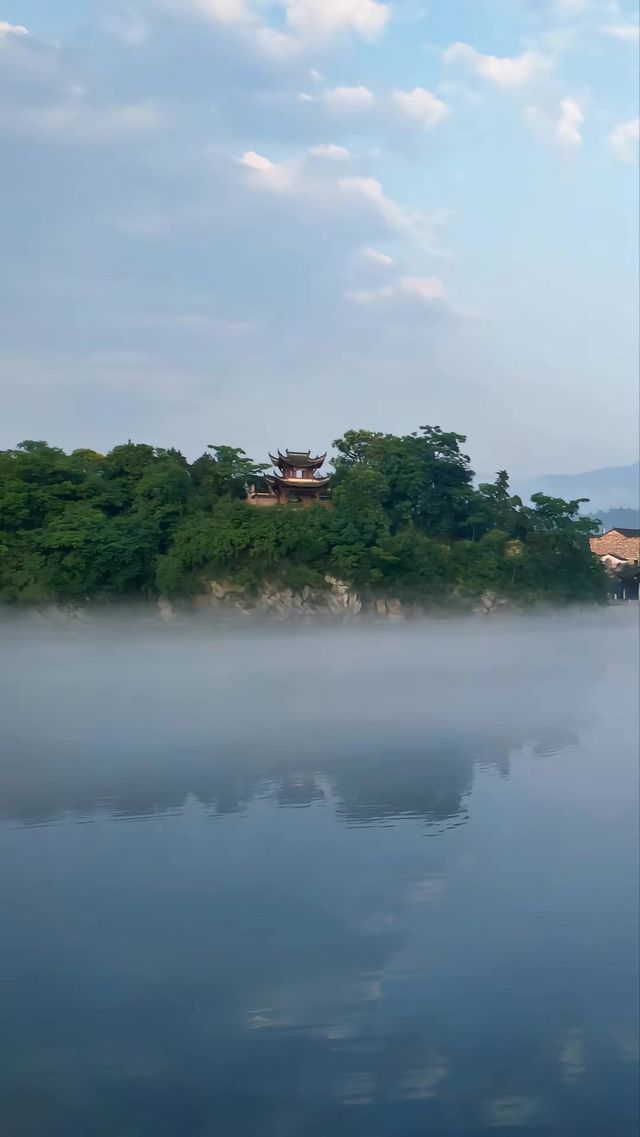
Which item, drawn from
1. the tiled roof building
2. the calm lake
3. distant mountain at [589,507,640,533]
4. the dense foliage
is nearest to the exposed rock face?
the dense foliage

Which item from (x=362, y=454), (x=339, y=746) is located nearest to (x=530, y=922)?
(x=339, y=746)

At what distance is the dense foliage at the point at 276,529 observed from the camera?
25688 mm

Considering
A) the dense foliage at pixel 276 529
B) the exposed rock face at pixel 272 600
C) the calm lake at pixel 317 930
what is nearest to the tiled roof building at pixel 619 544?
the dense foliage at pixel 276 529

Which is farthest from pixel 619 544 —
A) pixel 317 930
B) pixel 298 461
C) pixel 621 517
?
pixel 621 517

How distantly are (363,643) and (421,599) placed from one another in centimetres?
419

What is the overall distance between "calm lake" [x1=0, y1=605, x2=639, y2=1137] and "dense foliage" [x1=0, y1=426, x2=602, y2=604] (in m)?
13.0

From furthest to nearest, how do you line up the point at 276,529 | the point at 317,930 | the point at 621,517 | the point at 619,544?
the point at 621,517
the point at 619,544
the point at 276,529
the point at 317,930

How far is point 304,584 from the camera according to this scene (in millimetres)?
27031

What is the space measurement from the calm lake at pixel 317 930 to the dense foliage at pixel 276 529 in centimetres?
1300

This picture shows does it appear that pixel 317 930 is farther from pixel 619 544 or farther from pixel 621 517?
pixel 621 517

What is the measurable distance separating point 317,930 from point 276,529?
21052 millimetres

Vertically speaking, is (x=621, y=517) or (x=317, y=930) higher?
(x=621, y=517)

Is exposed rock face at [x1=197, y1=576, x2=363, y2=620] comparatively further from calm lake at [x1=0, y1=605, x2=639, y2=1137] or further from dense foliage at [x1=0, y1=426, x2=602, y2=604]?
calm lake at [x1=0, y1=605, x2=639, y2=1137]

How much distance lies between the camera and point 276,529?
26672mm
